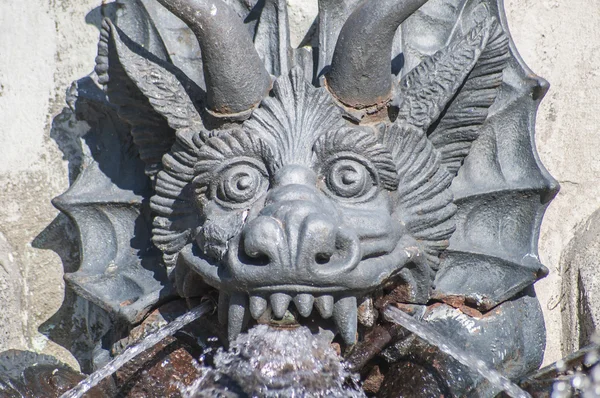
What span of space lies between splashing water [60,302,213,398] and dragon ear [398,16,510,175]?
1.55 feet

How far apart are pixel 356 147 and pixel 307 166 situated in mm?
82

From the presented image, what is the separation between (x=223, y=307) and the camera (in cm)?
142

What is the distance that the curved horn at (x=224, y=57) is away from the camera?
1.39 metres

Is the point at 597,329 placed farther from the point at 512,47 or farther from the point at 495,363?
the point at 512,47

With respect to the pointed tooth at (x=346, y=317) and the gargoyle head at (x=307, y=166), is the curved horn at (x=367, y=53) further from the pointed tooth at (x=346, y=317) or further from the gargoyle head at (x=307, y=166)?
the pointed tooth at (x=346, y=317)

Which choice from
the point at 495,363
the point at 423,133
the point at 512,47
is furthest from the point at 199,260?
the point at 512,47

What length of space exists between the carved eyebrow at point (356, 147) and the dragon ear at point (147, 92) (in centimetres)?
24

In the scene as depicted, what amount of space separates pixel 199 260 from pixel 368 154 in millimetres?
312

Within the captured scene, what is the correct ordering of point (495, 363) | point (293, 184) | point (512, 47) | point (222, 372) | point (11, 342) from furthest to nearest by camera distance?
point (11, 342) < point (512, 47) < point (495, 363) < point (222, 372) < point (293, 184)

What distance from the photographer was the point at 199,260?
4.66 ft

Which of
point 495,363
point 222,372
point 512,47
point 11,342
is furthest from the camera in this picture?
point 11,342

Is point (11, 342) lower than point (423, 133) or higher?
lower

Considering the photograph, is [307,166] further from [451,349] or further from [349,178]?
[451,349]

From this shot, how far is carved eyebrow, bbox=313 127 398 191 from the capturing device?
1401 mm
